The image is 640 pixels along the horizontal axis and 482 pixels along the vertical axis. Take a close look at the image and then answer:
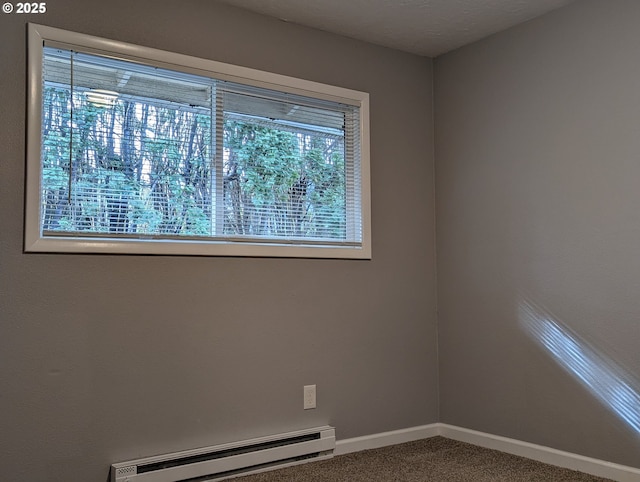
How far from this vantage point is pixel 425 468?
295 centimetres

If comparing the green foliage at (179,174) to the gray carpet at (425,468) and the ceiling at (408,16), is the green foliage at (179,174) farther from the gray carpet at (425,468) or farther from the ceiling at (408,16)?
the gray carpet at (425,468)

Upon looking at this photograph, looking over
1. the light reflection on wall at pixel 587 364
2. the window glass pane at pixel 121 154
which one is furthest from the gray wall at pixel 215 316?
the light reflection on wall at pixel 587 364

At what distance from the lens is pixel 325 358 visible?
3.19 m

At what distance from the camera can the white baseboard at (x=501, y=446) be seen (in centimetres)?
274

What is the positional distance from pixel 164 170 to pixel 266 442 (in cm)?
137

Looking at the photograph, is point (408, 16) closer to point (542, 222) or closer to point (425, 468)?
point (542, 222)

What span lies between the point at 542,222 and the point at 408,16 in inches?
49.1

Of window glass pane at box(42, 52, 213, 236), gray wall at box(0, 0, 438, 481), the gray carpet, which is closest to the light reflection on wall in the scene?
the gray carpet

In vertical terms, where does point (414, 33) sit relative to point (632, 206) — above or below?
above

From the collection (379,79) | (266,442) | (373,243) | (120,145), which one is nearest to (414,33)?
(379,79)

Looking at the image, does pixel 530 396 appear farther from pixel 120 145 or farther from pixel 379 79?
pixel 120 145

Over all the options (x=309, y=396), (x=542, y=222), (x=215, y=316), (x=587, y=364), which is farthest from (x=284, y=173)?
(x=587, y=364)

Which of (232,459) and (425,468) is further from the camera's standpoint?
(425,468)

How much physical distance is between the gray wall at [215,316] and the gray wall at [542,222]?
216 millimetres
